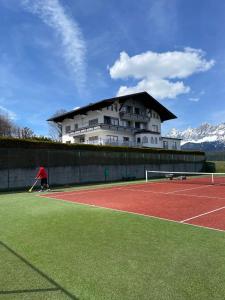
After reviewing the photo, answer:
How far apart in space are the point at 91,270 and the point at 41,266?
0.88m

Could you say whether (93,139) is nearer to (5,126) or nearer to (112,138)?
(112,138)

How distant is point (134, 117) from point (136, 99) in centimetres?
310

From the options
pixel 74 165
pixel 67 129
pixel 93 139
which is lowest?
pixel 74 165

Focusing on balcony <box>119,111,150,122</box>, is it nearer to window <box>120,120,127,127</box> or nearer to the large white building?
the large white building

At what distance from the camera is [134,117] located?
47.9m

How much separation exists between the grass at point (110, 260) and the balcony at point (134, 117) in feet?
126

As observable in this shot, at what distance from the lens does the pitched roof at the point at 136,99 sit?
43.7 metres

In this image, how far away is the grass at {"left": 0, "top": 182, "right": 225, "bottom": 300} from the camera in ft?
13.8

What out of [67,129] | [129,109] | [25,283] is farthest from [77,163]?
[67,129]

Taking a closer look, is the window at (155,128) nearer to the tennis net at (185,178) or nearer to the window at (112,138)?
the window at (112,138)

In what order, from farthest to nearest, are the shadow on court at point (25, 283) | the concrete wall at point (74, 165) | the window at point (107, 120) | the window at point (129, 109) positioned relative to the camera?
the window at point (129, 109) < the window at point (107, 120) < the concrete wall at point (74, 165) < the shadow on court at point (25, 283)

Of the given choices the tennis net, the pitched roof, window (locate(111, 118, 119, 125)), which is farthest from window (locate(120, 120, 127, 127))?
the tennis net

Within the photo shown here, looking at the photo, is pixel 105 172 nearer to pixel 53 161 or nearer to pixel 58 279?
pixel 53 161

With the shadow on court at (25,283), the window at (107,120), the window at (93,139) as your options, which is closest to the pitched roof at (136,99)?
the window at (107,120)
